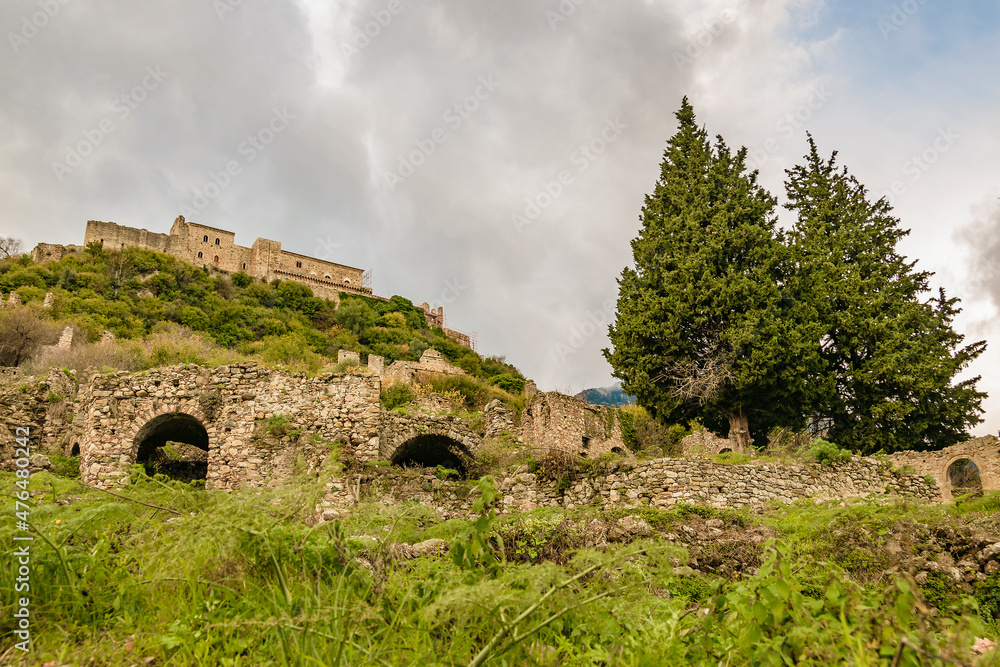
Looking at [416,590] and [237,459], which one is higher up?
[237,459]

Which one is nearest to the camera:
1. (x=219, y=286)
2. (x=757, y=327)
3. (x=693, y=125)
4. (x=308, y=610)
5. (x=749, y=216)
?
(x=308, y=610)

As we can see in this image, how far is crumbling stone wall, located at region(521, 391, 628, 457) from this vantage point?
1933cm

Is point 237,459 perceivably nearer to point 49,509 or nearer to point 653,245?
point 49,509

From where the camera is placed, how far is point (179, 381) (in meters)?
11.7

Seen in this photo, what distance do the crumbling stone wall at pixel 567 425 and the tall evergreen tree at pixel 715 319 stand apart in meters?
3.24

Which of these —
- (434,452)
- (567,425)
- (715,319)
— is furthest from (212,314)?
(715,319)

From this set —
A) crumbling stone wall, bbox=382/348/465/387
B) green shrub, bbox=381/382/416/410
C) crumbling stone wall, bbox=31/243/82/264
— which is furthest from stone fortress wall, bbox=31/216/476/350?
green shrub, bbox=381/382/416/410

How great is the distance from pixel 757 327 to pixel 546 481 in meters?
8.14

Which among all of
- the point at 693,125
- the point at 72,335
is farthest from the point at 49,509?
the point at 72,335

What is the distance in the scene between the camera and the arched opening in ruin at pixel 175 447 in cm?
1207

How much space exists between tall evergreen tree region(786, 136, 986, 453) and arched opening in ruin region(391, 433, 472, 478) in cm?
1048

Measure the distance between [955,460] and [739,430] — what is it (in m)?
4.81

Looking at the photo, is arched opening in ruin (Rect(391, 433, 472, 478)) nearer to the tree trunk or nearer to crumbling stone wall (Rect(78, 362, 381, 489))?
crumbling stone wall (Rect(78, 362, 381, 489))

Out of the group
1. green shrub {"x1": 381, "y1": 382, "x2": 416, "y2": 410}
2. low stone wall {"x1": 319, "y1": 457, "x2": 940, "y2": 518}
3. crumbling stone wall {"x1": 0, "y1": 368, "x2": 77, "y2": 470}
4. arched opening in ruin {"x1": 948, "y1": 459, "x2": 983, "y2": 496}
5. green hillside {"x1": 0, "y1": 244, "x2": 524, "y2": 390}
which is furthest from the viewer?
green hillside {"x1": 0, "y1": 244, "x2": 524, "y2": 390}
